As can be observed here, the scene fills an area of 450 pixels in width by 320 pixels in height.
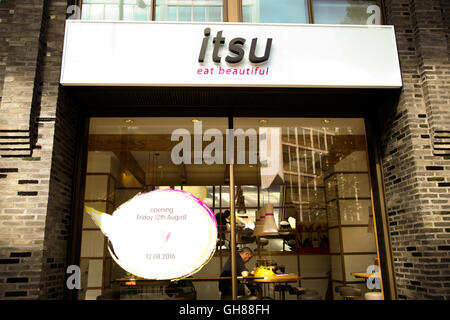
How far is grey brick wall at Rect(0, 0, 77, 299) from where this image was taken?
4148mm

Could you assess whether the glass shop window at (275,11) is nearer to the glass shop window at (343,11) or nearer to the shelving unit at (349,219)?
the glass shop window at (343,11)

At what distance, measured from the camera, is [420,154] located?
4.74m

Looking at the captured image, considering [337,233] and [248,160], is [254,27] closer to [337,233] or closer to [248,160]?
[248,160]

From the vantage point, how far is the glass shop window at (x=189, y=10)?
17.3 ft

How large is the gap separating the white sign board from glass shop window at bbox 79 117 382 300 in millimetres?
846

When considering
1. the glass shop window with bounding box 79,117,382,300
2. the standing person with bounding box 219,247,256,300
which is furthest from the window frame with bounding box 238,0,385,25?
the standing person with bounding box 219,247,256,300

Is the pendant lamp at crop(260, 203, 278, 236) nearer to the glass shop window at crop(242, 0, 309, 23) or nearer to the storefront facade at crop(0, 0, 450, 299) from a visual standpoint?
the storefront facade at crop(0, 0, 450, 299)

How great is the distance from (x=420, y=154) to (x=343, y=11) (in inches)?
94.6

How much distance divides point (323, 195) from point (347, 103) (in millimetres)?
2536

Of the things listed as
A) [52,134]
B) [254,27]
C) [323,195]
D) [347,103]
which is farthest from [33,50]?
[323,195]

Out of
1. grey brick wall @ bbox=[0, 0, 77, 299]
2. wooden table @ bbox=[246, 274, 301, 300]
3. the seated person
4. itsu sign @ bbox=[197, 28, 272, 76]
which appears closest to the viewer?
grey brick wall @ bbox=[0, 0, 77, 299]

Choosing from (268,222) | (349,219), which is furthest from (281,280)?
(349,219)

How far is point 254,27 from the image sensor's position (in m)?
4.96

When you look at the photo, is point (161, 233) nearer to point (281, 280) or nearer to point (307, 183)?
point (281, 280)
